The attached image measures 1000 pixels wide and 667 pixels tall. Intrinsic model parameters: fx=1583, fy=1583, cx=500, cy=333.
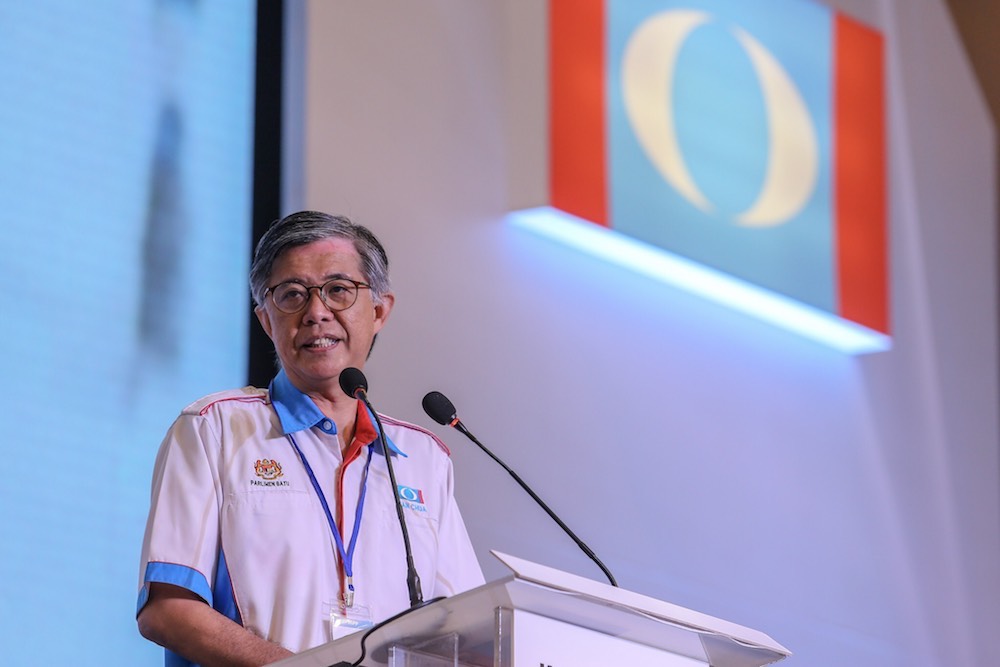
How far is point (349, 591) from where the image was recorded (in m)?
2.46

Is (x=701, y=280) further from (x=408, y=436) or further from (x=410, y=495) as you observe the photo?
(x=410, y=495)

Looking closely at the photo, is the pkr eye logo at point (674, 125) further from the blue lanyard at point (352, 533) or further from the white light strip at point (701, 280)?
the blue lanyard at point (352, 533)

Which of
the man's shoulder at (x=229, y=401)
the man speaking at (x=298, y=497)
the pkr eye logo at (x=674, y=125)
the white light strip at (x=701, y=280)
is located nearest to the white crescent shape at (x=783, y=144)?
the pkr eye logo at (x=674, y=125)

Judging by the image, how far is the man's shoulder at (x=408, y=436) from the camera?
2770mm

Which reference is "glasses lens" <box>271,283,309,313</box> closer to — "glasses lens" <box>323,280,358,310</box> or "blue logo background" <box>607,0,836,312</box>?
"glasses lens" <box>323,280,358,310</box>

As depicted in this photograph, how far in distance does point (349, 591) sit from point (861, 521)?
3.17 meters

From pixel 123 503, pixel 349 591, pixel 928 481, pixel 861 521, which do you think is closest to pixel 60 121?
pixel 123 503

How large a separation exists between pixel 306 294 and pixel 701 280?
240 cm

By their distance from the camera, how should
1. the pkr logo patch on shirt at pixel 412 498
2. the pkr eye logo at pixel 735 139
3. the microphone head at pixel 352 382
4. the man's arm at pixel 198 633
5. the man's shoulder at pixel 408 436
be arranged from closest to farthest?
the man's arm at pixel 198 633 → the microphone head at pixel 352 382 → the pkr logo patch on shirt at pixel 412 498 → the man's shoulder at pixel 408 436 → the pkr eye logo at pixel 735 139

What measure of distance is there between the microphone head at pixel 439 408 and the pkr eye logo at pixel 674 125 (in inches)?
96.5

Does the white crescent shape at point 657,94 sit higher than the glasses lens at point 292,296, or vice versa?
the white crescent shape at point 657,94

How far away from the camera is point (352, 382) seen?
2447 millimetres

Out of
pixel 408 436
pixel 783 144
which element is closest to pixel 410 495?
pixel 408 436

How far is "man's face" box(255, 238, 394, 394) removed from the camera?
2660 mm
